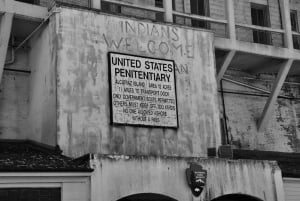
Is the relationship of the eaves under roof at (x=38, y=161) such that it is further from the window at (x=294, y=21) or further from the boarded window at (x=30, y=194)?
the window at (x=294, y=21)

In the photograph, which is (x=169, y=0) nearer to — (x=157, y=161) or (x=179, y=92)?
(x=179, y=92)

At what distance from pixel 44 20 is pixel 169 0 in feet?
14.8

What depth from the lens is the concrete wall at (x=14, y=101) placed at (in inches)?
662

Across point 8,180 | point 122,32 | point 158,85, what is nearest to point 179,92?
point 158,85

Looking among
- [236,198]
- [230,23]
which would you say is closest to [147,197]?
[236,198]

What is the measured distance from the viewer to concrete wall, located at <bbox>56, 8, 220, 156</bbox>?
15359 millimetres

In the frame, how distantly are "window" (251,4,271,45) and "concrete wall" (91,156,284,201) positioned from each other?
26.7 feet

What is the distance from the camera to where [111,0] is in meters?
17.5

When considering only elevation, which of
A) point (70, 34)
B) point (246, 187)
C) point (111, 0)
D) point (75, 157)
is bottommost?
point (246, 187)

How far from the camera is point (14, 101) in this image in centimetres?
1706

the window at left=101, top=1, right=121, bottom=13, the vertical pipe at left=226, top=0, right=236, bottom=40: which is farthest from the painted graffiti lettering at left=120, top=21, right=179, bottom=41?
the vertical pipe at left=226, top=0, right=236, bottom=40

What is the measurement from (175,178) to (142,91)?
3.22 m

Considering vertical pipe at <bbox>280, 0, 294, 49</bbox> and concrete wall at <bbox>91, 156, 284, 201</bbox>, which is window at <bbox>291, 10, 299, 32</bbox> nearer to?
vertical pipe at <bbox>280, 0, 294, 49</bbox>

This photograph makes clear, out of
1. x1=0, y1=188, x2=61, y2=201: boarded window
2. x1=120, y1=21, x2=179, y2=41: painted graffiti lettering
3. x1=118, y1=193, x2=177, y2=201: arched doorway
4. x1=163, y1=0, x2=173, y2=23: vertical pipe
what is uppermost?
x1=163, y1=0, x2=173, y2=23: vertical pipe
